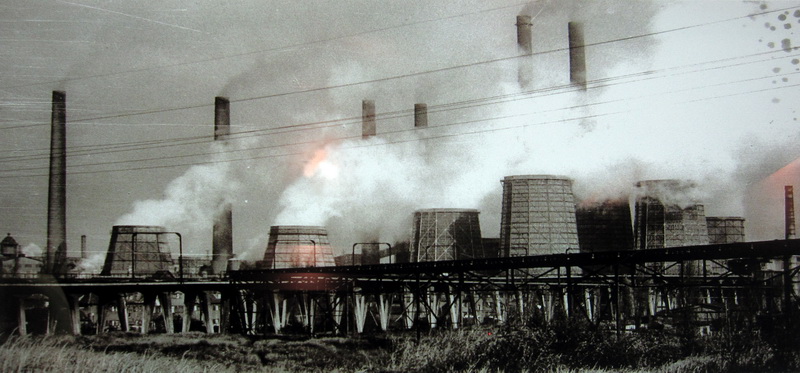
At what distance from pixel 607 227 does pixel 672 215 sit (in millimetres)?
4274

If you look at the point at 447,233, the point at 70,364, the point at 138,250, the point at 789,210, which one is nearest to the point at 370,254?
the point at 447,233

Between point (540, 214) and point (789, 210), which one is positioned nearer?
point (789, 210)

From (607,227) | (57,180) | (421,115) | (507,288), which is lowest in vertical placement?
(507,288)

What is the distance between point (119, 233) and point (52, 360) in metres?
31.8

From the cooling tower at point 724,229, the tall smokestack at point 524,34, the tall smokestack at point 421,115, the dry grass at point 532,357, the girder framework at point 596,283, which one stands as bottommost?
the dry grass at point 532,357

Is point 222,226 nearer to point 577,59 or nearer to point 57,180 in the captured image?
point 57,180

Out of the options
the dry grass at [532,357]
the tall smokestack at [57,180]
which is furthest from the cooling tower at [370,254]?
the dry grass at [532,357]

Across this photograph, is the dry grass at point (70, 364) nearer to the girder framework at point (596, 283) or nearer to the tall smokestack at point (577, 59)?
the girder framework at point (596, 283)

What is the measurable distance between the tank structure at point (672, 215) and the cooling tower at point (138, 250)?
3208 centimetres

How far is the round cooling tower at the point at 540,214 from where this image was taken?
1786 inches

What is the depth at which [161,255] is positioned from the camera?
4978 centimetres

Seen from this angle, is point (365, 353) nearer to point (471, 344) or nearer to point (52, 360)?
point (471, 344)

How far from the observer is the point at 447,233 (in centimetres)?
4966

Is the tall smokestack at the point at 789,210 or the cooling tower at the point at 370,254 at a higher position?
the tall smokestack at the point at 789,210
